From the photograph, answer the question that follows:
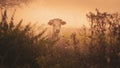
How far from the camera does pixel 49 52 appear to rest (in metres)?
4.36

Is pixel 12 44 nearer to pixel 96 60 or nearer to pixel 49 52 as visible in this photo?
pixel 49 52

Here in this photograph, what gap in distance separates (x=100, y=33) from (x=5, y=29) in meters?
2.45

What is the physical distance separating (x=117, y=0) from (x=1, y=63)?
21.8m

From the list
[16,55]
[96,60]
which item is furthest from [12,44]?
[96,60]

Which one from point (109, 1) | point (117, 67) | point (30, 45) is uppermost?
point (109, 1)

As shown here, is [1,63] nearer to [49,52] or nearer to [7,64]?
[7,64]

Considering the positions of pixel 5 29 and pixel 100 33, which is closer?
pixel 5 29

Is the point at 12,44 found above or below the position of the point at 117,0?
below

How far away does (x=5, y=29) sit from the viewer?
4.12 metres

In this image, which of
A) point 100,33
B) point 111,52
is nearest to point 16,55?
point 111,52

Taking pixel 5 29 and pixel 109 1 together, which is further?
pixel 109 1

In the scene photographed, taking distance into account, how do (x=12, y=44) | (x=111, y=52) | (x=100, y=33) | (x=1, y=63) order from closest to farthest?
1. (x=1, y=63)
2. (x=12, y=44)
3. (x=111, y=52)
4. (x=100, y=33)

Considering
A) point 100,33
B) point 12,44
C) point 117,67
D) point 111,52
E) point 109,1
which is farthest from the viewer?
point 109,1

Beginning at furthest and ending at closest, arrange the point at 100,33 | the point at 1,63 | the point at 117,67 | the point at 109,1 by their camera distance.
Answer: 1. the point at 109,1
2. the point at 100,33
3. the point at 117,67
4. the point at 1,63
